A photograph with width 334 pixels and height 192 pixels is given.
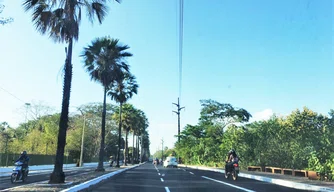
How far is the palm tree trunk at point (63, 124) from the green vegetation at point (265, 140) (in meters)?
13.0

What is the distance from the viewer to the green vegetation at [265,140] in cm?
1835

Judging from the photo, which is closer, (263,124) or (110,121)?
(263,124)

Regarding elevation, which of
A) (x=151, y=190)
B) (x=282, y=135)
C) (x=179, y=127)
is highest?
(x=179, y=127)

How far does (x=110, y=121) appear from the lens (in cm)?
7881

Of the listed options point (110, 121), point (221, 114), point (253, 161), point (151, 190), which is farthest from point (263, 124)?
point (110, 121)

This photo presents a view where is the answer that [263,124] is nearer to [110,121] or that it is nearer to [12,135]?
[110,121]

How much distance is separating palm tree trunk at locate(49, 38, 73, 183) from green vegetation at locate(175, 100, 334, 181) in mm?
12978

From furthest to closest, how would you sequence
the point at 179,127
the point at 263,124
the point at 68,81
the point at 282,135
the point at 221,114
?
the point at 179,127 → the point at 221,114 → the point at 263,124 → the point at 282,135 → the point at 68,81

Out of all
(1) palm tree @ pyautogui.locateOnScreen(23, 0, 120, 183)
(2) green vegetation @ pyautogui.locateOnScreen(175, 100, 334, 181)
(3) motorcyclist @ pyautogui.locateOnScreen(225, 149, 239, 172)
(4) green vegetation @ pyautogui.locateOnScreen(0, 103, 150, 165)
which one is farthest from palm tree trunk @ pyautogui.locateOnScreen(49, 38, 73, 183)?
(4) green vegetation @ pyautogui.locateOnScreen(0, 103, 150, 165)

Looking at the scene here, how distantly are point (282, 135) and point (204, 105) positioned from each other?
110 ft

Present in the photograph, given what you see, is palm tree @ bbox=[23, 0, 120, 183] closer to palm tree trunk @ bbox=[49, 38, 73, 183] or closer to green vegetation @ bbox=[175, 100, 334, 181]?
palm tree trunk @ bbox=[49, 38, 73, 183]

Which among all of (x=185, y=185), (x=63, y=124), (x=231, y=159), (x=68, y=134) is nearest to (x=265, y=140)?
(x=231, y=159)

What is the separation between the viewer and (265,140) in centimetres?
2923

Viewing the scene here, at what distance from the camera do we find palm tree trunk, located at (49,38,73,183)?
14.8m
